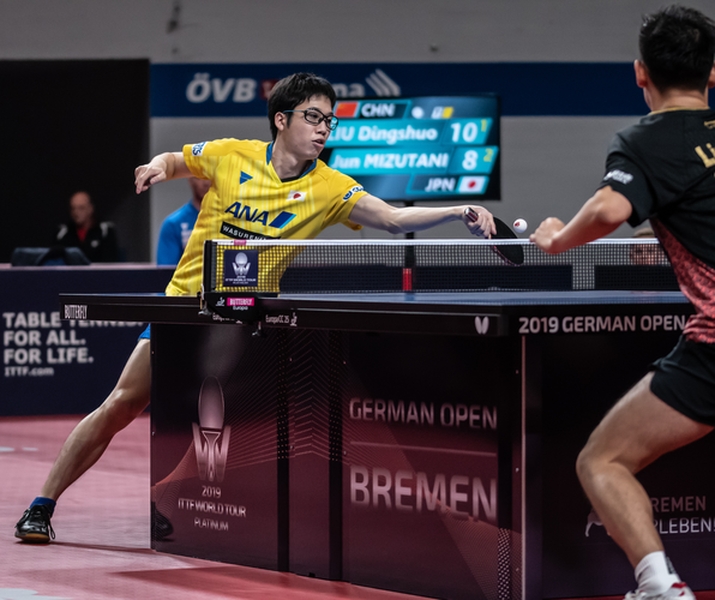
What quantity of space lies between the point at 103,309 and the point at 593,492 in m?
2.24

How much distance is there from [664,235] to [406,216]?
165cm

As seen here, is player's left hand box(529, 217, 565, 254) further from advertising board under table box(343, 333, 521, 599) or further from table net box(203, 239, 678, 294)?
table net box(203, 239, 678, 294)

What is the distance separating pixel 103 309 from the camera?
4.87 metres

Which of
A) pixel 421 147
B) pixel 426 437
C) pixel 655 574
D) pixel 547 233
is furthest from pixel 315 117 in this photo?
pixel 421 147

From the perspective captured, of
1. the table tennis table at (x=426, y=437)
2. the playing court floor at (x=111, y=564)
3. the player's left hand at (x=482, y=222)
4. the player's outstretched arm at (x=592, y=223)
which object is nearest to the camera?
the player's outstretched arm at (x=592, y=223)

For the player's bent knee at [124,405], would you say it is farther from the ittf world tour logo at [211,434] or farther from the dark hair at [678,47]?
the dark hair at [678,47]

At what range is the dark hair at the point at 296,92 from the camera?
4965 millimetres

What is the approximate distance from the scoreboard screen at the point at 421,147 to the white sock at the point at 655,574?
886 cm

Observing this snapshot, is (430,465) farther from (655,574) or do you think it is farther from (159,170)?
(159,170)

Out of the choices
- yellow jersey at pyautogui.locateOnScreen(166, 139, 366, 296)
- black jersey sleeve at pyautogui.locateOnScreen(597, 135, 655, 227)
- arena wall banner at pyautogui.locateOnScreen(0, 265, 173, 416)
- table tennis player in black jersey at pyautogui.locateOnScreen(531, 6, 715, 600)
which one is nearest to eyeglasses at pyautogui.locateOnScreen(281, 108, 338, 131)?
yellow jersey at pyautogui.locateOnScreen(166, 139, 366, 296)

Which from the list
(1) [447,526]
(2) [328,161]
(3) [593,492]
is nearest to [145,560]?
(1) [447,526]

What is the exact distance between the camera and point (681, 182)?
3.21 metres

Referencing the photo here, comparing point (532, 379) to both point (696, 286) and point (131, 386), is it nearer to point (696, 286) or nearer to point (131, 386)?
point (696, 286)

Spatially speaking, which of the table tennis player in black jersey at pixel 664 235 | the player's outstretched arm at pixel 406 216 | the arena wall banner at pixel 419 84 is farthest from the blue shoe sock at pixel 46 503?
the arena wall banner at pixel 419 84
